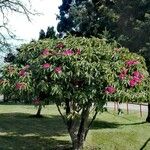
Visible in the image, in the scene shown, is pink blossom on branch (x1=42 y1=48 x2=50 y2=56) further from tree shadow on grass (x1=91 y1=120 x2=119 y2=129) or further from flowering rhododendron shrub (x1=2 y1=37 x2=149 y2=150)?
tree shadow on grass (x1=91 y1=120 x2=119 y2=129)

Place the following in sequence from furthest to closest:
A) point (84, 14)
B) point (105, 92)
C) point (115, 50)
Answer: point (84, 14) < point (115, 50) < point (105, 92)

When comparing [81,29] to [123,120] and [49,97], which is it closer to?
[123,120]

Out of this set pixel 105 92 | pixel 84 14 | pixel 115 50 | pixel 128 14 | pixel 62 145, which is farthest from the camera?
pixel 84 14

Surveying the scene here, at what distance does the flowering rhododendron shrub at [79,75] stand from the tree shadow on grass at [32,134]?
2.16m

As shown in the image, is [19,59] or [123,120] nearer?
[19,59]

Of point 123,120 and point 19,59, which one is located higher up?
point 19,59

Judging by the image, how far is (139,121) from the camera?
24828 mm

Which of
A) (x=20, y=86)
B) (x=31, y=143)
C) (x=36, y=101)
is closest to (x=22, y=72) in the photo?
(x=20, y=86)

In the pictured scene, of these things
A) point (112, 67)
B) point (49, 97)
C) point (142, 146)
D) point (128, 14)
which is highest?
point (128, 14)

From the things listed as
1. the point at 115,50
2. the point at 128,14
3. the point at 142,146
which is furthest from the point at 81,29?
the point at 115,50

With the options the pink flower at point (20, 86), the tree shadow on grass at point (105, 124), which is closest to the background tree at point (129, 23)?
the tree shadow on grass at point (105, 124)

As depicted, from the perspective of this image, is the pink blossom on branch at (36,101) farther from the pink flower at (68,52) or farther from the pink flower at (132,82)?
the pink flower at (132,82)

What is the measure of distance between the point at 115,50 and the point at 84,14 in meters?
17.5

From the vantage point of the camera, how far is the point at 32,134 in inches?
698
